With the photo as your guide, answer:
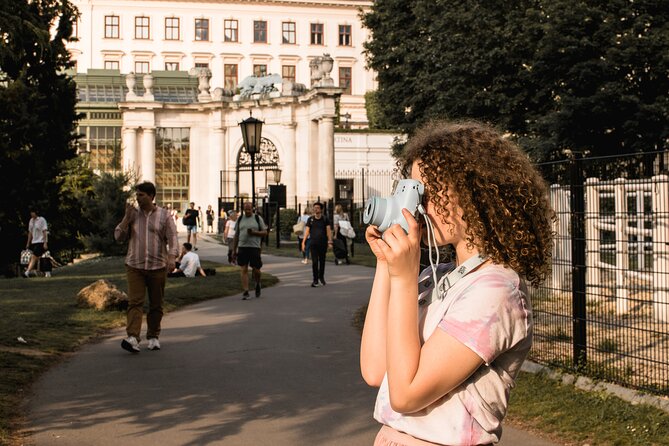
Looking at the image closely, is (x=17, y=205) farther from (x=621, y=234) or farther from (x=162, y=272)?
(x=621, y=234)

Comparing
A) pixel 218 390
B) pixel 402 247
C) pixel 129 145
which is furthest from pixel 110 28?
pixel 402 247

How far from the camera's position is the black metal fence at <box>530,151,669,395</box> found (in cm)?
755

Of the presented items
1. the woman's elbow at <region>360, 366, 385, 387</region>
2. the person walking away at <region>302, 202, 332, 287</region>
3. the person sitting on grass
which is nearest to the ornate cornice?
the person sitting on grass

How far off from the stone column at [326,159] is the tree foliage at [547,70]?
16.4 ft

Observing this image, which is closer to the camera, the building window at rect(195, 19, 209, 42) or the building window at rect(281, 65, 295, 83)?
the building window at rect(195, 19, 209, 42)

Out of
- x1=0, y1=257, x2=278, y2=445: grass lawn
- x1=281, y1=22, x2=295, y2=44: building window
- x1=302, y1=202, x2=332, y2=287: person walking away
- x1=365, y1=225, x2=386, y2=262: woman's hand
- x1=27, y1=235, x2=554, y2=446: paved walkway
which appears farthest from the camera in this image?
x1=281, y1=22, x2=295, y2=44: building window

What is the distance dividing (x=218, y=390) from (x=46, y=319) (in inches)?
214

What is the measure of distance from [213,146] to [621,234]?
4197cm

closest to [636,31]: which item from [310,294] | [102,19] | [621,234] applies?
A: [310,294]

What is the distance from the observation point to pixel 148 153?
51188 mm

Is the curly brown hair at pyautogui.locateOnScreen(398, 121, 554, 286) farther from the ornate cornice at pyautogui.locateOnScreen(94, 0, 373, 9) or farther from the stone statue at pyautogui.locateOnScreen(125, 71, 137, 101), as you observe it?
the ornate cornice at pyautogui.locateOnScreen(94, 0, 373, 9)

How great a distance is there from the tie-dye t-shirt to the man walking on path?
7881 millimetres

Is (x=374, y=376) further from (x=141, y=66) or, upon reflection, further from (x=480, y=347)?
(x=141, y=66)

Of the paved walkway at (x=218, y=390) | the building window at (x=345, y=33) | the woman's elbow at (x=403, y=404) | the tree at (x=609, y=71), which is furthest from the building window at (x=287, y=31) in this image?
the woman's elbow at (x=403, y=404)
